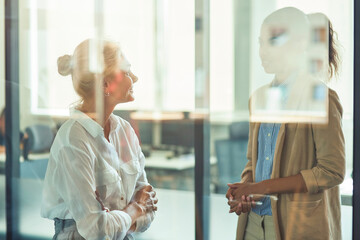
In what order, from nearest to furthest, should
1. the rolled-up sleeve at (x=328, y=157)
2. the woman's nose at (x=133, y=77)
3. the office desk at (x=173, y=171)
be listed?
the rolled-up sleeve at (x=328, y=157)
the woman's nose at (x=133, y=77)
the office desk at (x=173, y=171)

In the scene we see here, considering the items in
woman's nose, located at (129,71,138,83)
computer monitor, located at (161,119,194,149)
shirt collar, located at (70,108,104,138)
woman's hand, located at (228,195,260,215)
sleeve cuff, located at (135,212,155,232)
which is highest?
woman's nose, located at (129,71,138,83)

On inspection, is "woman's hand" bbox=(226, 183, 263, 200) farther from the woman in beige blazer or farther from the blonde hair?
the blonde hair

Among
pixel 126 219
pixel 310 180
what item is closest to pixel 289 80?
pixel 310 180

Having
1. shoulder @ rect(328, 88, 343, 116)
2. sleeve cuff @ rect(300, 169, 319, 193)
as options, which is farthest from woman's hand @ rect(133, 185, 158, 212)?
shoulder @ rect(328, 88, 343, 116)

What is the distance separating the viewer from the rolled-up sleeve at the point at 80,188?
2.37 metres

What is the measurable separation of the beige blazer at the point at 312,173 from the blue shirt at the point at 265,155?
2 centimetres

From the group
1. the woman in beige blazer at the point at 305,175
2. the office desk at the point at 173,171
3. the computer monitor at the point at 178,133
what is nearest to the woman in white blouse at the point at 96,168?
the office desk at the point at 173,171

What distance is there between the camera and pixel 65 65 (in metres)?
2.59

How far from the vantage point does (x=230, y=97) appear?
109 inches

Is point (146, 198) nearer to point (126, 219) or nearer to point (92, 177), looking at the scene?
point (126, 219)

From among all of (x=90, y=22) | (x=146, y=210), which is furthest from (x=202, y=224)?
(x=90, y=22)

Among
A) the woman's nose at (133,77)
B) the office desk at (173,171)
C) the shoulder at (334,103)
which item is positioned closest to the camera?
the shoulder at (334,103)

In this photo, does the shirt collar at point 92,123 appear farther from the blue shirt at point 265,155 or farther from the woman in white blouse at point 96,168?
the blue shirt at point 265,155

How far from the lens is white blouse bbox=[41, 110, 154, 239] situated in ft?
7.82
